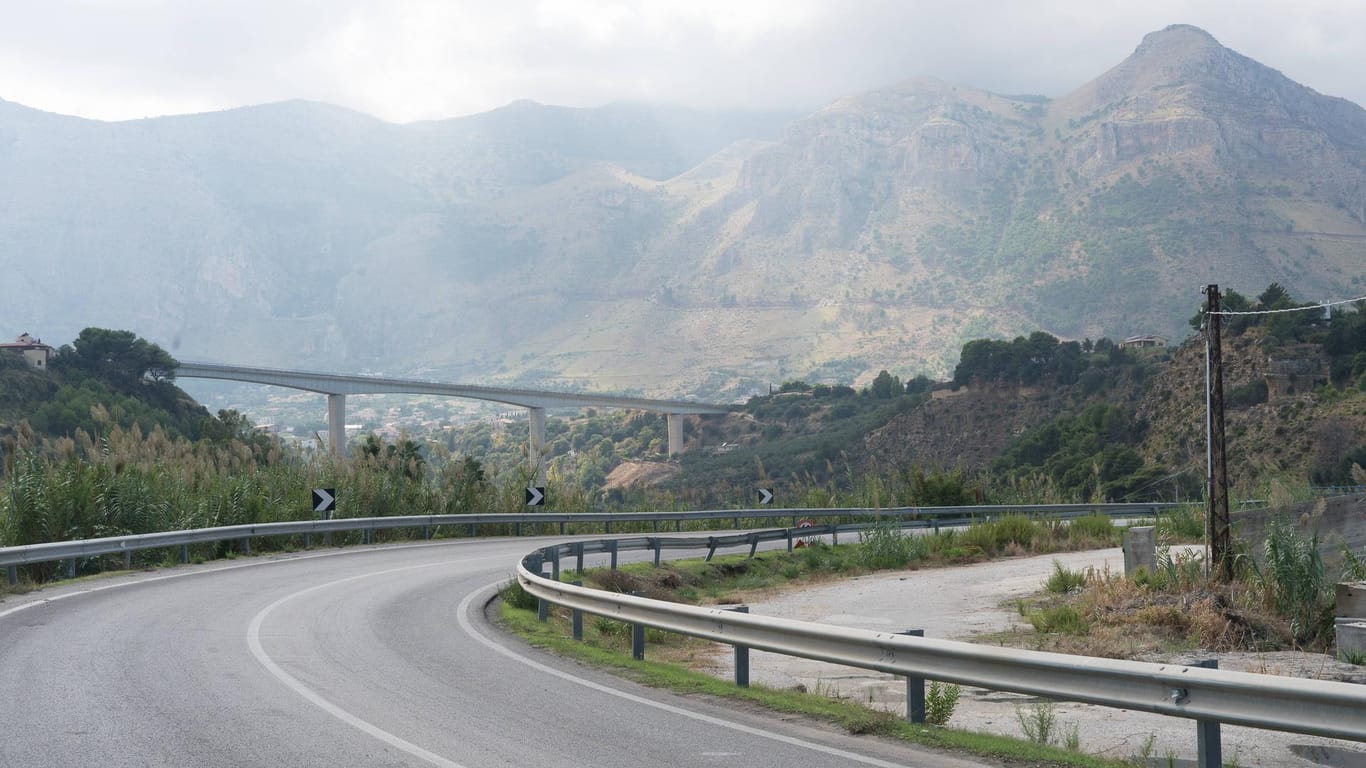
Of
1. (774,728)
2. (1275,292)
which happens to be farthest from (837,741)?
(1275,292)

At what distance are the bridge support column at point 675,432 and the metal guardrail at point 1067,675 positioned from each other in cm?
12453

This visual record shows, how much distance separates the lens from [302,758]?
23.8 ft

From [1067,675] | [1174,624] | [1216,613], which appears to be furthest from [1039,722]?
[1216,613]

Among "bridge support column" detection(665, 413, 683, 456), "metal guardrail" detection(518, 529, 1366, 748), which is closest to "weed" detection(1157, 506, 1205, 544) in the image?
"metal guardrail" detection(518, 529, 1366, 748)

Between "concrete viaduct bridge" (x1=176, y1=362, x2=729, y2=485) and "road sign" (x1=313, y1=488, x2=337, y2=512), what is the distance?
67.8 m

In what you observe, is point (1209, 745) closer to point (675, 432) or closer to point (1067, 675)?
point (1067, 675)

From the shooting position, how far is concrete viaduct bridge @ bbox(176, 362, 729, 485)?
4257 inches

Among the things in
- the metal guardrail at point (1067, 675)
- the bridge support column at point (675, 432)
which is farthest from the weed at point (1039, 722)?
the bridge support column at point (675, 432)

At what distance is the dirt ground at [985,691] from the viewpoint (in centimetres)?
848

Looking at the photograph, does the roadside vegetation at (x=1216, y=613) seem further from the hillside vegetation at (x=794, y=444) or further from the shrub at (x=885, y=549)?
the shrub at (x=885, y=549)

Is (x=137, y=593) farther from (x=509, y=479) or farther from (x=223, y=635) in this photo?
(x=509, y=479)

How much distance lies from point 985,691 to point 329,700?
5986mm

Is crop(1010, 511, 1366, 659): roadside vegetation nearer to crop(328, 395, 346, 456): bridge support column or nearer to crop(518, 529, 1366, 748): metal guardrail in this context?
crop(518, 529, 1366, 748): metal guardrail

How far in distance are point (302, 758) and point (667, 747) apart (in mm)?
2142
